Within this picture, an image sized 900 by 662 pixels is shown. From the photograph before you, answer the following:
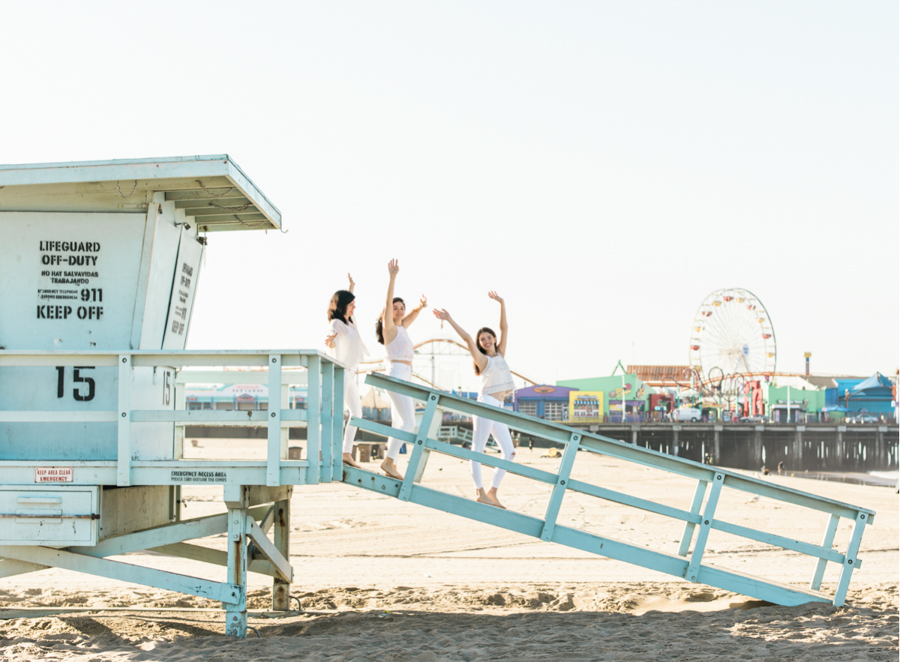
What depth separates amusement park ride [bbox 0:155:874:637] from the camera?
5.64m

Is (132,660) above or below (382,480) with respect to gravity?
below

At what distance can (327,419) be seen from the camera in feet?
19.4

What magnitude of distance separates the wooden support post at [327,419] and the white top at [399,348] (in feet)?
3.63

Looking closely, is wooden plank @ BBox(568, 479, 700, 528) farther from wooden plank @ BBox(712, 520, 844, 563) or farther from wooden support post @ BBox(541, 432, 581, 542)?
wooden plank @ BBox(712, 520, 844, 563)

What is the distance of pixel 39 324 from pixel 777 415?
75253mm

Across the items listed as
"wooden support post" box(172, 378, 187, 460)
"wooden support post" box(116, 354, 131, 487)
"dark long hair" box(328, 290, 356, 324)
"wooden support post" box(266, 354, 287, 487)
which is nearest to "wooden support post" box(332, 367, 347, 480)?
"wooden support post" box(266, 354, 287, 487)

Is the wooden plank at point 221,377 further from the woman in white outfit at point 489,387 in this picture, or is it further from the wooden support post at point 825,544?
the wooden support post at point 825,544

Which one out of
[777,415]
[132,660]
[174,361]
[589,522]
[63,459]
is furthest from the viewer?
[777,415]

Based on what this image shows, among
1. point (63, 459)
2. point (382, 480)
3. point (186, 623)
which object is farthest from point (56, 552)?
point (382, 480)

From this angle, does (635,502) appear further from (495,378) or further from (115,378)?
(115,378)

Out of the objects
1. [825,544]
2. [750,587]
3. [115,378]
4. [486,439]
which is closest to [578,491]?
[486,439]

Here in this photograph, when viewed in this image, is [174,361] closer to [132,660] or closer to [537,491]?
[132,660]

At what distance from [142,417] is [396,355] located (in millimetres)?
2252

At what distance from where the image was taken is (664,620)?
20.7ft
